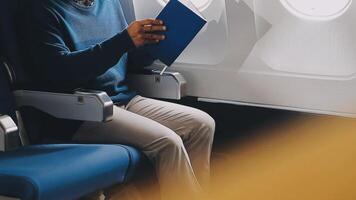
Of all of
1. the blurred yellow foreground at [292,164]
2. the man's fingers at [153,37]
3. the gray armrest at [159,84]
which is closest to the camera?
the man's fingers at [153,37]

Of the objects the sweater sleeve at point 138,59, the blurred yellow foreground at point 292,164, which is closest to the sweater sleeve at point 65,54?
the sweater sleeve at point 138,59

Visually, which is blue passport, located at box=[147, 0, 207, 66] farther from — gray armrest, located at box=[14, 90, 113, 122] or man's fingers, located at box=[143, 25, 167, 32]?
gray armrest, located at box=[14, 90, 113, 122]

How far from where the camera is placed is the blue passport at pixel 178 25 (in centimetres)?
233

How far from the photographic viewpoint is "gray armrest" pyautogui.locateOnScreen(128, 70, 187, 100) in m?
2.70

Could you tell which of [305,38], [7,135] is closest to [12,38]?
[7,135]

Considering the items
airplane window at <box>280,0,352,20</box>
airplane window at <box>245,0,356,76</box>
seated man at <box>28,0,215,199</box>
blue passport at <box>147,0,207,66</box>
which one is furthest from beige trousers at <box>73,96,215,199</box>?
airplane window at <box>280,0,352,20</box>

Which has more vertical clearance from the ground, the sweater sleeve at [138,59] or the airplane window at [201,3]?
the airplane window at [201,3]

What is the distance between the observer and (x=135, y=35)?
2.29 m

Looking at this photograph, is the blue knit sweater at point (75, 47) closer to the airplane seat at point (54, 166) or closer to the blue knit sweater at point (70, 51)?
the blue knit sweater at point (70, 51)

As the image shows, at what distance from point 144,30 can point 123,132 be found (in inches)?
15.5

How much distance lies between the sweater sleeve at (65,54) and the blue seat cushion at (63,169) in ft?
0.89

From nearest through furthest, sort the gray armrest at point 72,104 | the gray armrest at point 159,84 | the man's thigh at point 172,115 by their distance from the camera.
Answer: the gray armrest at point 72,104 < the man's thigh at point 172,115 < the gray armrest at point 159,84

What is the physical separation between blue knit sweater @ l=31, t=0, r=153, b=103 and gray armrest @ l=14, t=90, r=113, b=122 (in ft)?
0.23

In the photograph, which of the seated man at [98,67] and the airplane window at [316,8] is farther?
the airplane window at [316,8]
